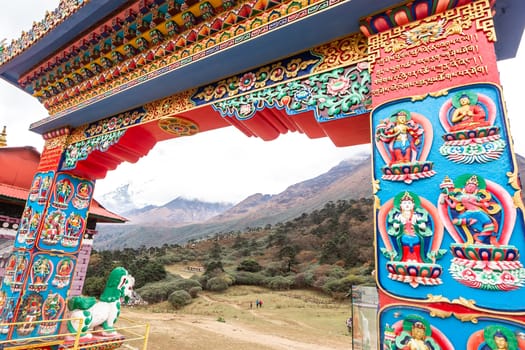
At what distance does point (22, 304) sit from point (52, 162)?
89.0 inches

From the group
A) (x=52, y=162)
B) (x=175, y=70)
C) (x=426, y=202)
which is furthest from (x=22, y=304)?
(x=426, y=202)

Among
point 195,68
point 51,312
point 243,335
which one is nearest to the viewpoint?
point 195,68

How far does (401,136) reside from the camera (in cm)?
190

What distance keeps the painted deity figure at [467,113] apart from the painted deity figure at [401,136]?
0.67 feet

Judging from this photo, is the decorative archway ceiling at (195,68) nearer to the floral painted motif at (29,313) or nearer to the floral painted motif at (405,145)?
the floral painted motif at (405,145)

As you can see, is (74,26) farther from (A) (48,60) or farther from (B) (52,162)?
(B) (52,162)

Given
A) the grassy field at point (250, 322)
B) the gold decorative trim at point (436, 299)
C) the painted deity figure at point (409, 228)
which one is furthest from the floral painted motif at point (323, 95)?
the grassy field at point (250, 322)

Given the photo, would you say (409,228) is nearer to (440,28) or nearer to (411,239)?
(411,239)

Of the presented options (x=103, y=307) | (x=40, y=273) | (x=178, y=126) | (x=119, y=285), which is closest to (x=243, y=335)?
(x=119, y=285)

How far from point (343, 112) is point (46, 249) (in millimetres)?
4948

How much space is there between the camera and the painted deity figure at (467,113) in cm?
166

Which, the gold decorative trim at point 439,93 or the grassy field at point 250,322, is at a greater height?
the gold decorative trim at point 439,93

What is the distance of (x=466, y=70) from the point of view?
1810mm

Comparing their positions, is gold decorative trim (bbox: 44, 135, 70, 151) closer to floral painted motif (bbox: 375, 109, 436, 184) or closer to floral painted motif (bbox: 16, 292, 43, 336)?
floral painted motif (bbox: 16, 292, 43, 336)
